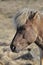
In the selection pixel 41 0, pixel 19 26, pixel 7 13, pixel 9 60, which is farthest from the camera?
pixel 41 0

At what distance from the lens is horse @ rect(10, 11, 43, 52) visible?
314 centimetres

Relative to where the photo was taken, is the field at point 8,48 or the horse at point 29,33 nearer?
the horse at point 29,33

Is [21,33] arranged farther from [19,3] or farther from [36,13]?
[19,3]

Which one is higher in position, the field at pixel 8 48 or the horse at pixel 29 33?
the horse at pixel 29 33

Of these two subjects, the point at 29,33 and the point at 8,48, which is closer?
the point at 29,33

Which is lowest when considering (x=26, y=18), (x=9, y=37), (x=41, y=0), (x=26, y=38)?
(x=41, y=0)

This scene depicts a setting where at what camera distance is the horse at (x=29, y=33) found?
3.14 m

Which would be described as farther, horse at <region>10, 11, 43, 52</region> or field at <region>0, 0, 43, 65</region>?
field at <region>0, 0, 43, 65</region>

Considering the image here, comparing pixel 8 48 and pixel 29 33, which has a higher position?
pixel 29 33

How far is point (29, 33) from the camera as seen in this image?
3.14 metres

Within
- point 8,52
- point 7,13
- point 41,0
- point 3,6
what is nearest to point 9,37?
point 8,52

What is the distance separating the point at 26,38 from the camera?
10.4 feet

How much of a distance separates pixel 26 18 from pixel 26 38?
0.26m

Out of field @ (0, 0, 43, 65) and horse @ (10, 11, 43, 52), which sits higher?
horse @ (10, 11, 43, 52)
